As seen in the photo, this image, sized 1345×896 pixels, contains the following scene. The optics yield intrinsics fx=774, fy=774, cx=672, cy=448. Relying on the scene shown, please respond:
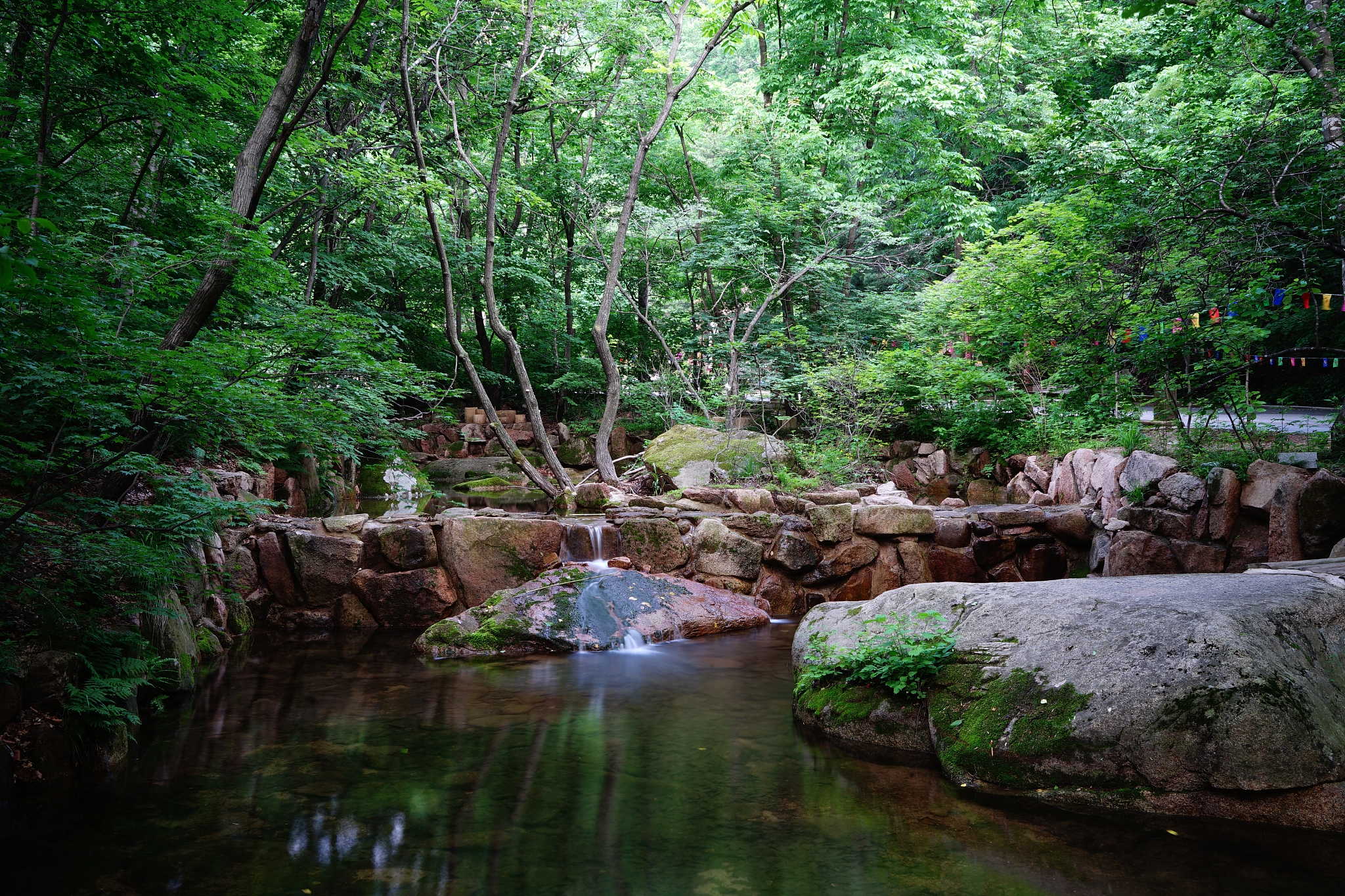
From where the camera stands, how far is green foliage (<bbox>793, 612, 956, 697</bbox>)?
4.31 meters

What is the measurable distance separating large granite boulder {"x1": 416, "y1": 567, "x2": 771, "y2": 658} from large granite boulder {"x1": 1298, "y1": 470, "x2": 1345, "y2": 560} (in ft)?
15.8

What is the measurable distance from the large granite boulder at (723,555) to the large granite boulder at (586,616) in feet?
1.70

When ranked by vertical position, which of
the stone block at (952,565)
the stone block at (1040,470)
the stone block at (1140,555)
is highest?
the stone block at (1040,470)

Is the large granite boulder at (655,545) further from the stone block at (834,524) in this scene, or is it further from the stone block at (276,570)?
the stone block at (276,570)

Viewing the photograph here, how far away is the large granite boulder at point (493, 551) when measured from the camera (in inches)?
319

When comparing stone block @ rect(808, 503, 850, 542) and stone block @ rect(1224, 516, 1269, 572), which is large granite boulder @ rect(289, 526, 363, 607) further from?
stone block @ rect(1224, 516, 1269, 572)

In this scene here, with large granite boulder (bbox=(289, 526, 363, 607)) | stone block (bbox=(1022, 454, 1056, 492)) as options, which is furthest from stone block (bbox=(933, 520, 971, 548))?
large granite boulder (bbox=(289, 526, 363, 607))

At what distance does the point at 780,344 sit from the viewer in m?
16.3

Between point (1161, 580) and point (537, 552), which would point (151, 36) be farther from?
point (1161, 580)

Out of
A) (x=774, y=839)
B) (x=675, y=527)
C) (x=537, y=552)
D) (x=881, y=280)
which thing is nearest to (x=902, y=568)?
(x=675, y=527)

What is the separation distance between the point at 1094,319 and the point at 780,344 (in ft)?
27.3

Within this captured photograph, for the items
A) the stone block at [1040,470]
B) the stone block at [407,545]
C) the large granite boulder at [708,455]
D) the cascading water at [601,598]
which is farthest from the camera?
the large granite boulder at [708,455]

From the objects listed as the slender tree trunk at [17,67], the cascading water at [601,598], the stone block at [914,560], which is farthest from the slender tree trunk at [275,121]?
the stone block at [914,560]

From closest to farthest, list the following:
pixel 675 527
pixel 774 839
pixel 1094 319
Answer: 1. pixel 774 839
2. pixel 1094 319
3. pixel 675 527
